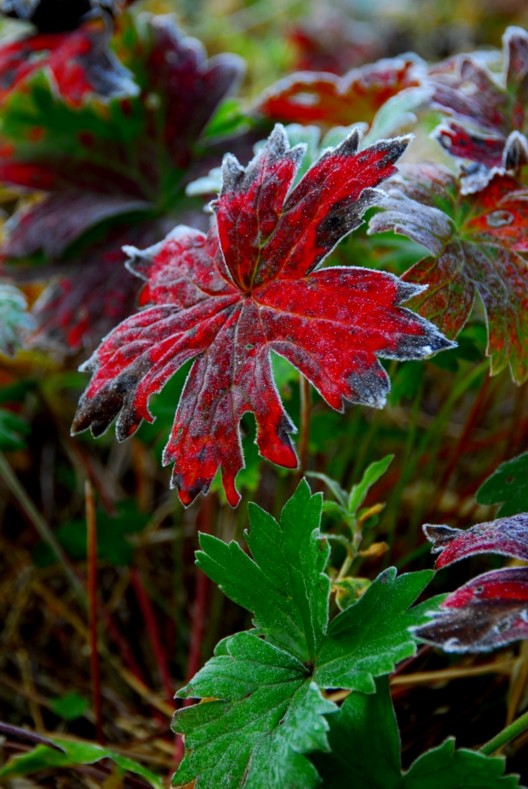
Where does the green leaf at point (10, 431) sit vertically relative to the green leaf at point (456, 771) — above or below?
below

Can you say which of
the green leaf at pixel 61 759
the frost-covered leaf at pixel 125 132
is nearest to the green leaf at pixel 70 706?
the green leaf at pixel 61 759

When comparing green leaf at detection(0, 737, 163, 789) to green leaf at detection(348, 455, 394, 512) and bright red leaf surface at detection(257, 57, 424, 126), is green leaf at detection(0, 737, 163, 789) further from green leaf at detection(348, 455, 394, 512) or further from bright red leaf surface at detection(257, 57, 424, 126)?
bright red leaf surface at detection(257, 57, 424, 126)

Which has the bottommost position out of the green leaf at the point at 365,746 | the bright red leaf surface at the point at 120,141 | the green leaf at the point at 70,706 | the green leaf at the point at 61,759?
the green leaf at the point at 70,706

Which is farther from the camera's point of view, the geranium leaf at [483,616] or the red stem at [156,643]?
the red stem at [156,643]

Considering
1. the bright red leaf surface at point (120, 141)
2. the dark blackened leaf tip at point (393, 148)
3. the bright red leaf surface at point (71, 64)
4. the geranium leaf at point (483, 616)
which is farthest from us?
the bright red leaf surface at point (120, 141)

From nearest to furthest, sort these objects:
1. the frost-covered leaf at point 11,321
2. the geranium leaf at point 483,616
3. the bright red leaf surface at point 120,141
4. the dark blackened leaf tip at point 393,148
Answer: the geranium leaf at point 483,616 → the dark blackened leaf tip at point 393,148 → the frost-covered leaf at point 11,321 → the bright red leaf surface at point 120,141

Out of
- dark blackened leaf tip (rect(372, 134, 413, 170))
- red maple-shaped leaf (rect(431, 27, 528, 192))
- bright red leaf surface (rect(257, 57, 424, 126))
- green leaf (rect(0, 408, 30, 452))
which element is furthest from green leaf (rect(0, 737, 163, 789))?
bright red leaf surface (rect(257, 57, 424, 126))

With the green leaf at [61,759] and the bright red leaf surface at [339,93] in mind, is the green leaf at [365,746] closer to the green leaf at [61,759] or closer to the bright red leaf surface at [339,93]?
the green leaf at [61,759]

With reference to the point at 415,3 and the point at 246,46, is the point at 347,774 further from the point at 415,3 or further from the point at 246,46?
the point at 415,3
